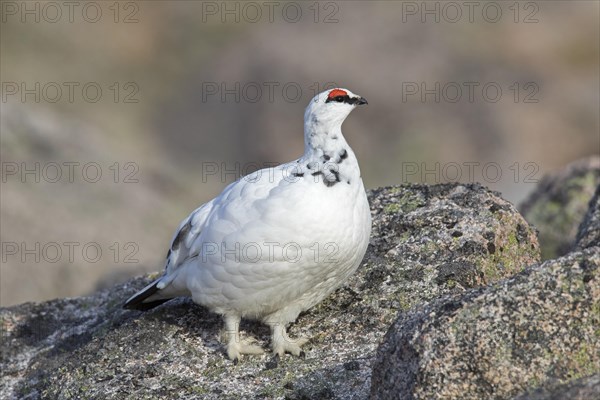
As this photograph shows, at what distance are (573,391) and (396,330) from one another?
93 centimetres

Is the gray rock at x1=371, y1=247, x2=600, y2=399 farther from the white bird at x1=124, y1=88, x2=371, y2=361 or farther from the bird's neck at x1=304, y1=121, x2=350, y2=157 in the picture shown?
the bird's neck at x1=304, y1=121, x2=350, y2=157

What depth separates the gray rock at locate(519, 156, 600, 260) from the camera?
9.14m

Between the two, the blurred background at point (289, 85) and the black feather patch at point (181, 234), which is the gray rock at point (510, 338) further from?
the blurred background at point (289, 85)

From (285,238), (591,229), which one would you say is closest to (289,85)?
(591,229)

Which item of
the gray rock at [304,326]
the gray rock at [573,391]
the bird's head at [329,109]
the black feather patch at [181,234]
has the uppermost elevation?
the bird's head at [329,109]

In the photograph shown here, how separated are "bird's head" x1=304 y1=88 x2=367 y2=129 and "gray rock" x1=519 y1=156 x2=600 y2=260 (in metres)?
3.82

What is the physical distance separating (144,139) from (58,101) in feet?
7.91

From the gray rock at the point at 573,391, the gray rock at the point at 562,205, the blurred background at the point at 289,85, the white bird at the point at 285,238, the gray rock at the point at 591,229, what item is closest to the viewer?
the gray rock at the point at 573,391

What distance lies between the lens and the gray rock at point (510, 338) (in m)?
3.91

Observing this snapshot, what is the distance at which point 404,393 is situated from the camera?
411 centimetres

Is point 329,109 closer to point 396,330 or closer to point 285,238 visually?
point 285,238

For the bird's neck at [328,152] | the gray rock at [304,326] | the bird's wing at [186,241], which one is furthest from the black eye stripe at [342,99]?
the gray rock at [304,326]

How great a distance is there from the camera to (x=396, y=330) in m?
4.30

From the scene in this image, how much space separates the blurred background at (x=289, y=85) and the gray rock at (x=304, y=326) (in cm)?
651
